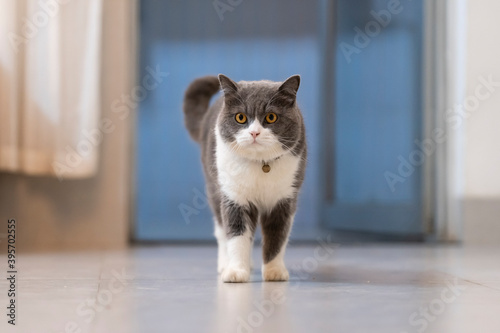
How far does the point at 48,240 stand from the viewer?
3.13 metres

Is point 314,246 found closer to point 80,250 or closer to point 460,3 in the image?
point 80,250

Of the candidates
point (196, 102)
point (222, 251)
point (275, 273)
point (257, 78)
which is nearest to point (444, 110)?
point (257, 78)

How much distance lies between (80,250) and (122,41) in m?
1.10

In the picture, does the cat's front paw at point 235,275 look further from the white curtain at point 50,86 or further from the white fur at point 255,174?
the white curtain at point 50,86

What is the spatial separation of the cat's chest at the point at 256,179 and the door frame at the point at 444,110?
1762 millimetres

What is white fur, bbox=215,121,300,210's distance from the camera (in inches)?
69.5

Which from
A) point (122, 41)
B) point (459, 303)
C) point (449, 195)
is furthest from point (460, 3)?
point (459, 303)

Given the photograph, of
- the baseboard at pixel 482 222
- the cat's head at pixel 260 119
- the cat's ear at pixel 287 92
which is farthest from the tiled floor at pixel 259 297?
the baseboard at pixel 482 222

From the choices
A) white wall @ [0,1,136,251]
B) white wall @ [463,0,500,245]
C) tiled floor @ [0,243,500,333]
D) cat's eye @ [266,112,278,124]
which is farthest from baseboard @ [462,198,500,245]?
cat's eye @ [266,112,278,124]

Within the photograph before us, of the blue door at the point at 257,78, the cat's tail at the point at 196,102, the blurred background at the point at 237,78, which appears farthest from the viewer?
the blue door at the point at 257,78

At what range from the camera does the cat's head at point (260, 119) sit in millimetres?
1703

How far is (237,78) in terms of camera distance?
4.09 meters

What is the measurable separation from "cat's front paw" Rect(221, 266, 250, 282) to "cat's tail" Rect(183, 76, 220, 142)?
668 millimetres

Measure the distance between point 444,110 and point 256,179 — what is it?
6.34ft
